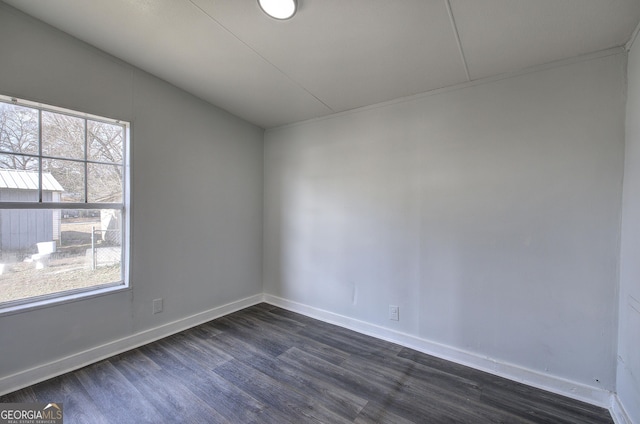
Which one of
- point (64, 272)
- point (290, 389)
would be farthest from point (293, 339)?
point (64, 272)

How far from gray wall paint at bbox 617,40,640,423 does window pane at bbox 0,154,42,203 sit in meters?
3.99

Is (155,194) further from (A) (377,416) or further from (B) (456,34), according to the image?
(B) (456,34)

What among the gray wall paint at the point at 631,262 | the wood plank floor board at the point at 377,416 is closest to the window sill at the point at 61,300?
the wood plank floor board at the point at 377,416

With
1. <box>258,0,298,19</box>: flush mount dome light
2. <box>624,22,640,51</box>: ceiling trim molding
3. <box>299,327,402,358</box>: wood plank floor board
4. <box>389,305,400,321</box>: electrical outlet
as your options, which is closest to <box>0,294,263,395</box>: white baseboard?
<box>299,327,402,358</box>: wood plank floor board

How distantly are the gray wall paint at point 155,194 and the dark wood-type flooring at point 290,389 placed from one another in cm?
35

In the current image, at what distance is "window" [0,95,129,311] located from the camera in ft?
6.10

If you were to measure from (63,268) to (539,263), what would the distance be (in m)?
3.73

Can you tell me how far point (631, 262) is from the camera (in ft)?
4.99

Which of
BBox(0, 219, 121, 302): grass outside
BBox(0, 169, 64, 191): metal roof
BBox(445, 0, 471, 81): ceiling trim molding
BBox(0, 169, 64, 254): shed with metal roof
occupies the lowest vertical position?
BBox(0, 219, 121, 302): grass outside

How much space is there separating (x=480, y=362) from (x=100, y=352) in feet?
10.5

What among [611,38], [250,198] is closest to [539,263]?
[611,38]

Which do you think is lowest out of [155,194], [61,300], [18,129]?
[61,300]

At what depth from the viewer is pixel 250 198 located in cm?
346

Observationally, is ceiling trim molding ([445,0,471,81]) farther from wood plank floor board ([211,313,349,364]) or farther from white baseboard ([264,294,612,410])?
wood plank floor board ([211,313,349,364])
